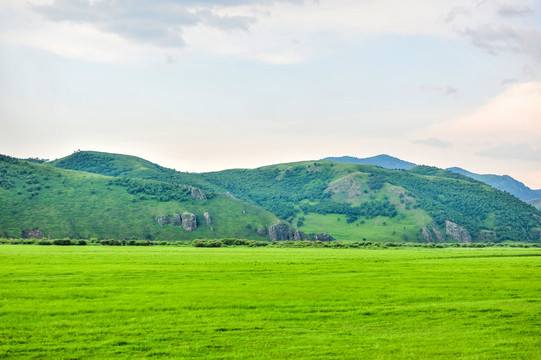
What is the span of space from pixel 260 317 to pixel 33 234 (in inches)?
5719

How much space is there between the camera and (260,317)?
25.6m

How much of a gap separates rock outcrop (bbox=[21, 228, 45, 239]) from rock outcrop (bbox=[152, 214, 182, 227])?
4383 cm

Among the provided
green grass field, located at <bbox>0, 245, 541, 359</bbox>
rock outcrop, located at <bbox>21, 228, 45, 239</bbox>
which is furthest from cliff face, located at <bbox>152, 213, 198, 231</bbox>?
green grass field, located at <bbox>0, 245, 541, 359</bbox>

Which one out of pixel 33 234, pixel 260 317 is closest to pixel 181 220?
pixel 33 234

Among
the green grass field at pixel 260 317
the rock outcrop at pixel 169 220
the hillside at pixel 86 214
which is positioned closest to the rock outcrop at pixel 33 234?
the hillside at pixel 86 214

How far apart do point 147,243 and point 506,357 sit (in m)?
107

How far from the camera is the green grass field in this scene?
20031mm

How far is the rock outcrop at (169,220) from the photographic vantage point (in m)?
182

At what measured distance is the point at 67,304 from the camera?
89.1 ft

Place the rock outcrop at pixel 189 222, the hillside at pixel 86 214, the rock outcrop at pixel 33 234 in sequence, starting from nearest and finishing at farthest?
1. the rock outcrop at pixel 33 234
2. the hillside at pixel 86 214
3. the rock outcrop at pixel 189 222

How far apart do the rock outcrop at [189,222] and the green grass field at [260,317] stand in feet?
472

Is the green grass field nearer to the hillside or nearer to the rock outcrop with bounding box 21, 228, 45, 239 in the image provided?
the rock outcrop with bounding box 21, 228, 45, 239

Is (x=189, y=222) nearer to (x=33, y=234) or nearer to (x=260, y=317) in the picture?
(x=33, y=234)

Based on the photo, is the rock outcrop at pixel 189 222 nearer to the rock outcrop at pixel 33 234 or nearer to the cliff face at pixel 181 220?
the cliff face at pixel 181 220
